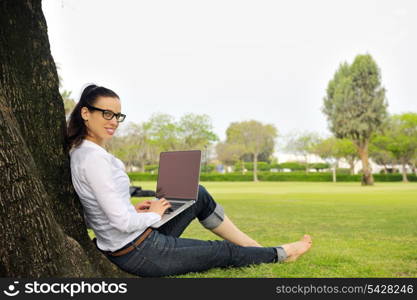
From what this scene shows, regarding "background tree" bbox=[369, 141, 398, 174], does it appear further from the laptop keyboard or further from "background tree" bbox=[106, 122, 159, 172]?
the laptop keyboard

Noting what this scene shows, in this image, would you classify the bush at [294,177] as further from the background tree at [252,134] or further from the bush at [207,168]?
the background tree at [252,134]

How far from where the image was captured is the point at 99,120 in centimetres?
297

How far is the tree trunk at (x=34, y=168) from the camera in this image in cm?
245

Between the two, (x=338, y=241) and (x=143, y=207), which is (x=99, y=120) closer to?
(x=143, y=207)

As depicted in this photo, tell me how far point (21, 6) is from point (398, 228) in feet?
25.2

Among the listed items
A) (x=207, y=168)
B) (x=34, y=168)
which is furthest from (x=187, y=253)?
(x=207, y=168)

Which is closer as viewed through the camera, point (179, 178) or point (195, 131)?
point (179, 178)

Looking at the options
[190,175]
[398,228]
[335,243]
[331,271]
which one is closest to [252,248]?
[190,175]

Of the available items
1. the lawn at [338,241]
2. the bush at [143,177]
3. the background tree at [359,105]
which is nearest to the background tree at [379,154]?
the background tree at [359,105]

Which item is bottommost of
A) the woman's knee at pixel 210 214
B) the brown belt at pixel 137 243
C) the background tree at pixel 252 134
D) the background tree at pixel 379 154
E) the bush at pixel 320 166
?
the brown belt at pixel 137 243

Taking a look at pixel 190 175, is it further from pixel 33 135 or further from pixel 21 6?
pixel 21 6

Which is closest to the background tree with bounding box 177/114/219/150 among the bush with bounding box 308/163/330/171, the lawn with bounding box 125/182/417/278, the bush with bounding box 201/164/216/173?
the bush with bounding box 201/164/216/173

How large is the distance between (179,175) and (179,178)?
0.03 m

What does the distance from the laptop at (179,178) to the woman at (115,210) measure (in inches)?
8.8
